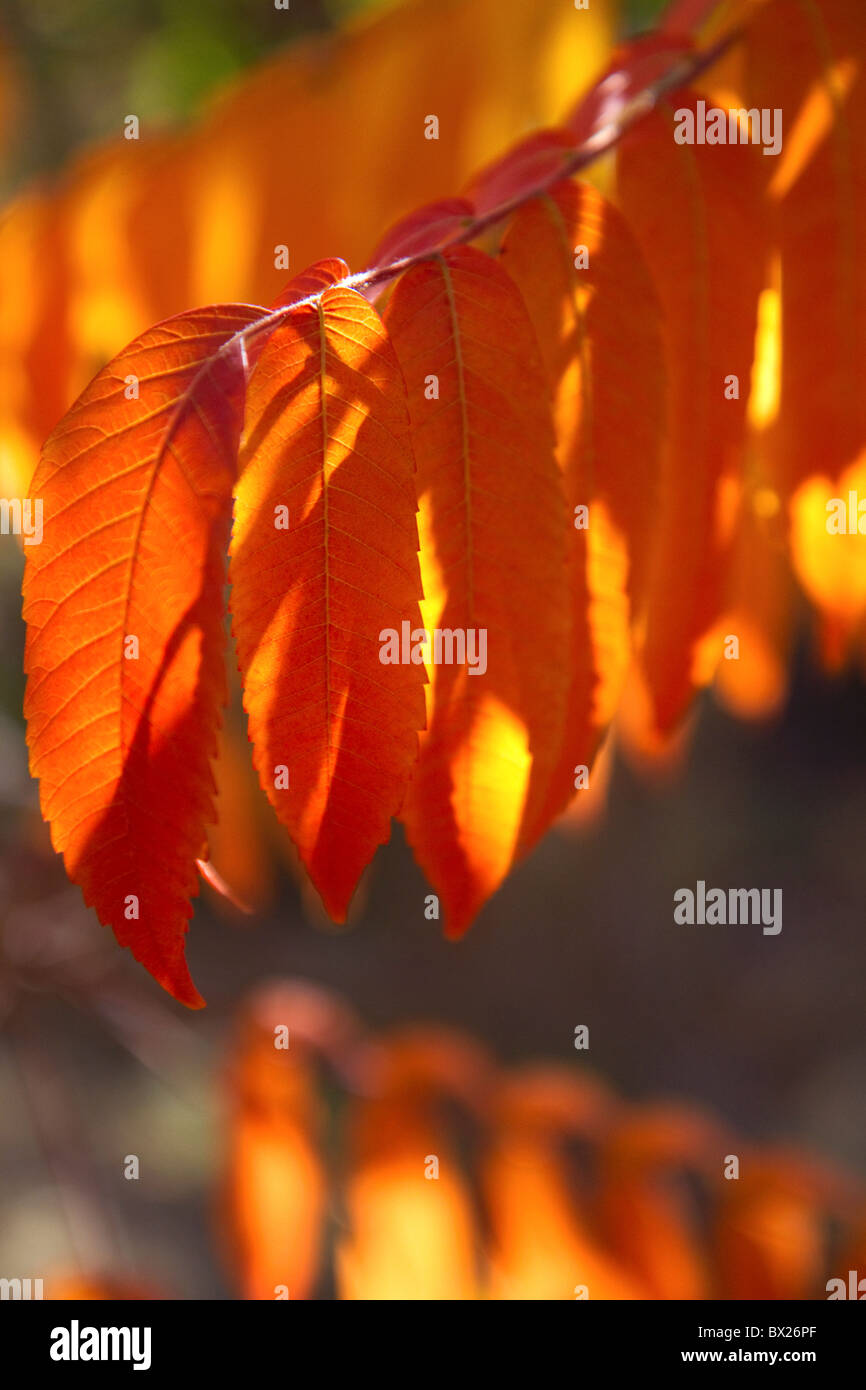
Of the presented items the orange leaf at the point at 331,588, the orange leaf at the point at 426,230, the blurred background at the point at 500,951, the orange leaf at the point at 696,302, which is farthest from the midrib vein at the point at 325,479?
the blurred background at the point at 500,951

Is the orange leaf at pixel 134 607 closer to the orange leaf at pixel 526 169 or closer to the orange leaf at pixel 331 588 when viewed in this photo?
the orange leaf at pixel 331 588

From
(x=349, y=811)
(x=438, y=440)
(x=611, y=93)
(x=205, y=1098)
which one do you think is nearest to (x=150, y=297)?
(x=611, y=93)

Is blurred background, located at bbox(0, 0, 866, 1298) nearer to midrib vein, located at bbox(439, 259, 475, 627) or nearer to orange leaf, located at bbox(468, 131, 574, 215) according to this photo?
orange leaf, located at bbox(468, 131, 574, 215)

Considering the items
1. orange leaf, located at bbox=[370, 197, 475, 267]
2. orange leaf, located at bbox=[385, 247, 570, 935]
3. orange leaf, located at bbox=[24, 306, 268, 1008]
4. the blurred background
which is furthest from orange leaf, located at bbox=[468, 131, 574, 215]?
the blurred background

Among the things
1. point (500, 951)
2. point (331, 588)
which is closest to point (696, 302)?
point (331, 588)

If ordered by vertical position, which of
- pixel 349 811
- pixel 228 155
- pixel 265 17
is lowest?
pixel 349 811

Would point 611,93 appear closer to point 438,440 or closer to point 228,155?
point 438,440
